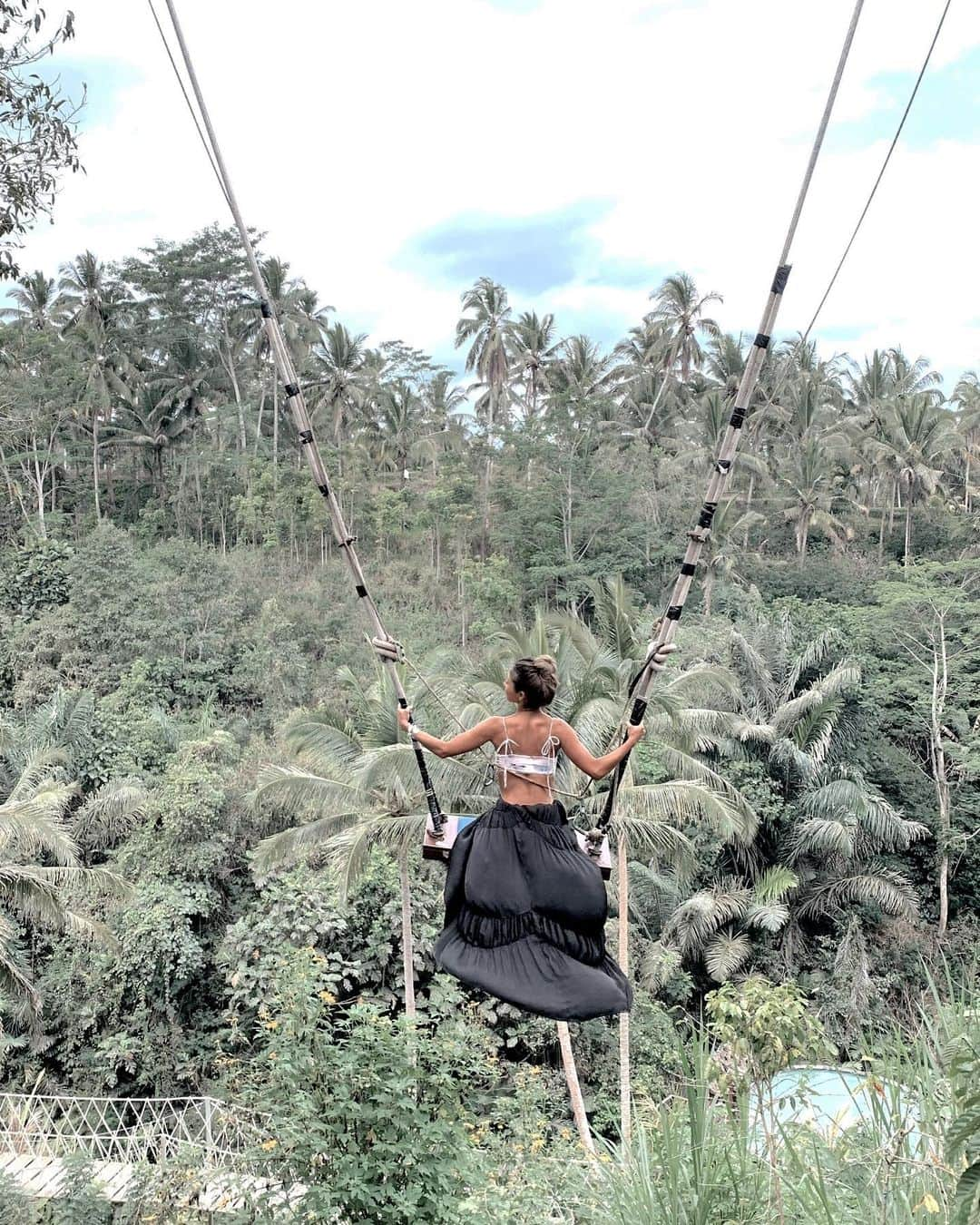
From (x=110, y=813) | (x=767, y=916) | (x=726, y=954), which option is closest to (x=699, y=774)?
(x=767, y=916)

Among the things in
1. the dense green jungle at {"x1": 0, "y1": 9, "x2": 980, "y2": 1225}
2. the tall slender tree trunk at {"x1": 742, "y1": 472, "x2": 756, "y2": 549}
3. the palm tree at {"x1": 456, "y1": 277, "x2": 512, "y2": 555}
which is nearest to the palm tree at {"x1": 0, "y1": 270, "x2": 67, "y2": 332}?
→ the dense green jungle at {"x1": 0, "y1": 9, "x2": 980, "y2": 1225}

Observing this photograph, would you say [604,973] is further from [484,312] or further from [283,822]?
[484,312]

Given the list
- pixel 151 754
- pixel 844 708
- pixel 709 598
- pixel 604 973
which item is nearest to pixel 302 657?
pixel 151 754

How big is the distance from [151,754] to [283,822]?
3271mm

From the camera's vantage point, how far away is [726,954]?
44.0ft

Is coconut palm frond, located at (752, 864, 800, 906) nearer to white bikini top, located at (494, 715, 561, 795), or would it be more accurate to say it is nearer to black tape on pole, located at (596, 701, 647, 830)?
black tape on pole, located at (596, 701, 647, 830)

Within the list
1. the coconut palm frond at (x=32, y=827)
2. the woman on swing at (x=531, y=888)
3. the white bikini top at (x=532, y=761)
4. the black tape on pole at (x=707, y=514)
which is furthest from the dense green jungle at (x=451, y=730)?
the black tape on pole at (x=707, y=514)

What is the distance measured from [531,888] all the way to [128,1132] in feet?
29.5

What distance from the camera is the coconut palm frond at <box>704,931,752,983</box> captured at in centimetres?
1318

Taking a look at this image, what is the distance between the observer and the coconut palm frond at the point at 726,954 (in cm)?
1318

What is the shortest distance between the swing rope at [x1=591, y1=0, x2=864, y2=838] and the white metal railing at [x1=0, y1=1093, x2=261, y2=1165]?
6.12 m

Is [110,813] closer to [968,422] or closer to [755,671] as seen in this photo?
[755,671]

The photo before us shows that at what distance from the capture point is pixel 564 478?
2358 cm

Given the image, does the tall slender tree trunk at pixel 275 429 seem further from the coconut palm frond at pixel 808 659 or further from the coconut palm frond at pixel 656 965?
the coconut palm frond at pixel 656 965
